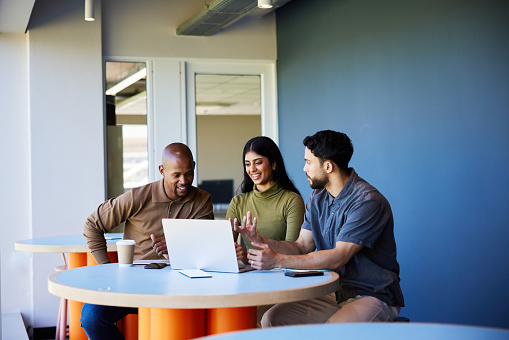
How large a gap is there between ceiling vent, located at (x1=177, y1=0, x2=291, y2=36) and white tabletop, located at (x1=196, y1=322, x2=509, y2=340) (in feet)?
12.6

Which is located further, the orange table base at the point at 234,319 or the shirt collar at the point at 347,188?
the shirt collar at the point at 347,188

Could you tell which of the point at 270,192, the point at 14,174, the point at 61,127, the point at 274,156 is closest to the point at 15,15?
the point at 61,127

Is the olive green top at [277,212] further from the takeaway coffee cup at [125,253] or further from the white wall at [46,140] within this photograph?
the white wall at [46,140]

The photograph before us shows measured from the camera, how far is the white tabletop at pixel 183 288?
7.04 ft

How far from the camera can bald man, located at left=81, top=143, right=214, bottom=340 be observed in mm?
3441

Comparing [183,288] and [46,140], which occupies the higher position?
[46,140]

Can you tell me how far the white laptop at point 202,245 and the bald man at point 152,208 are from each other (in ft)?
2.09

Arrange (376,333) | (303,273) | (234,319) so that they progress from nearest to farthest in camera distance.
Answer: (376,333)
(234,319)
(303,273)

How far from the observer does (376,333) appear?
149 centimetres

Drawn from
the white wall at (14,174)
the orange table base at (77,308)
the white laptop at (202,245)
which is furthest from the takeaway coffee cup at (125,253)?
the white wall at (14,174)

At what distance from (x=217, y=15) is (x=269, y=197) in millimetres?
2349

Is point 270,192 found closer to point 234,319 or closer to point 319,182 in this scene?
point 319,182

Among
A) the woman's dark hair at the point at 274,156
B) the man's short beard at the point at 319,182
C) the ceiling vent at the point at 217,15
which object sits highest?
the ceiling vent at the point at 217,15

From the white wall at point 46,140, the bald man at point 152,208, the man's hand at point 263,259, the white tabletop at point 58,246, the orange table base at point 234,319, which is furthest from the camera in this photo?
the white wall at point 46,140
